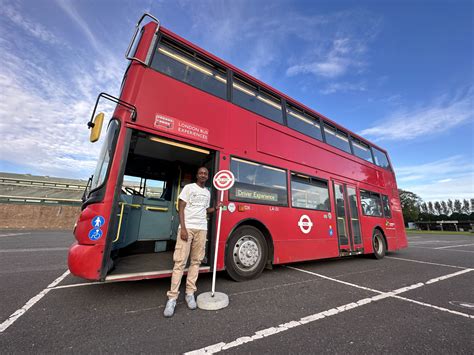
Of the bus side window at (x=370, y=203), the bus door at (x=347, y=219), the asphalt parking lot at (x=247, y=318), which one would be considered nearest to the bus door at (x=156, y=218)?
the asphalt parking lot at (x=247, y=318)

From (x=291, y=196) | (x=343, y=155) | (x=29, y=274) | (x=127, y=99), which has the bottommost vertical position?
(x=29, y=274)

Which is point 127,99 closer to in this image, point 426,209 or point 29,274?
point 29,274

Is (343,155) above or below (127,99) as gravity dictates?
above

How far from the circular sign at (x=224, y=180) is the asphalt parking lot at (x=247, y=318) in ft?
5.64

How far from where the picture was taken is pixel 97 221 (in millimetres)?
2688

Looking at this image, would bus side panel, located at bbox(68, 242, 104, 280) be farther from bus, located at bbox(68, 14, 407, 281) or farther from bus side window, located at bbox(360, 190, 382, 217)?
bus side window, located at bbox(360, 190, 382, 217)

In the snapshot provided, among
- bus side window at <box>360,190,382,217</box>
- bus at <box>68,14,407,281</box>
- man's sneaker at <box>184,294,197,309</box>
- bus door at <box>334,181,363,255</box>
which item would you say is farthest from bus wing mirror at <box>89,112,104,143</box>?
bus side window at <box>360,190,382,217</box>

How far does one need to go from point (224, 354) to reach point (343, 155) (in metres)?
6.46

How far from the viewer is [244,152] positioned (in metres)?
4.27

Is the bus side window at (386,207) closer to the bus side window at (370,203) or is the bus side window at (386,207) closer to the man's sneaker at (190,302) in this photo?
the bus side window at (370,203)

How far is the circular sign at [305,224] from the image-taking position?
489 cm

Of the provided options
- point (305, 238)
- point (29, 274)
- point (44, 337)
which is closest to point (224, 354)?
point (44, 337)

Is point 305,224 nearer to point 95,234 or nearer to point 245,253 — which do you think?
point 245,253

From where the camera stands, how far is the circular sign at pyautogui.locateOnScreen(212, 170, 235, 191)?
333 cm
